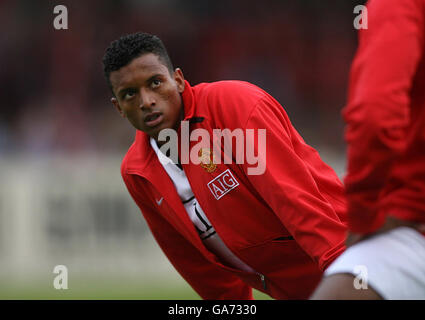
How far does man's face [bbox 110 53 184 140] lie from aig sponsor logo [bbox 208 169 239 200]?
376mm

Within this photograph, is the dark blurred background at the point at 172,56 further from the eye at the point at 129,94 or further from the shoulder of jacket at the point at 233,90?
the shoulder of jacket at the point at 233,90

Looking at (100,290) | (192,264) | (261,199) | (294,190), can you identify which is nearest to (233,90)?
(261,199)

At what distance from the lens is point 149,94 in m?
3.25

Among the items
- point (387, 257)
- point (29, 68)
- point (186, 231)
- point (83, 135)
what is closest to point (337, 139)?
point (83, 135)

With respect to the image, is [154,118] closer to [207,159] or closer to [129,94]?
[129,94]

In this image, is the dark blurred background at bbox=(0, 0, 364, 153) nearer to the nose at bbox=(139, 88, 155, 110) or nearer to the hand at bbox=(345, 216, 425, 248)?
the nose at bbox=(139, 88, 155, 110)

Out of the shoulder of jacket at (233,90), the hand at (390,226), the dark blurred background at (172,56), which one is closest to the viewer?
the hand at (390,226)

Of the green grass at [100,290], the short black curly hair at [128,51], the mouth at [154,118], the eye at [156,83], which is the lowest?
the green grass at [100,290]

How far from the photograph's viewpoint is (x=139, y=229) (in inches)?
343

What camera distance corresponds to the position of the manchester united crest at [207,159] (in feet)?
10.3

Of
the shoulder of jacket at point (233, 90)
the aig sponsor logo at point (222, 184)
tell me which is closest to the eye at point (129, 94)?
the shoulder of jacket at point (233, 90)

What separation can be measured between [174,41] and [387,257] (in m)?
10.9

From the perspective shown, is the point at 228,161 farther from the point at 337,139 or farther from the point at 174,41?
the point at 174,41

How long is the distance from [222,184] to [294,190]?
0.48 metres
